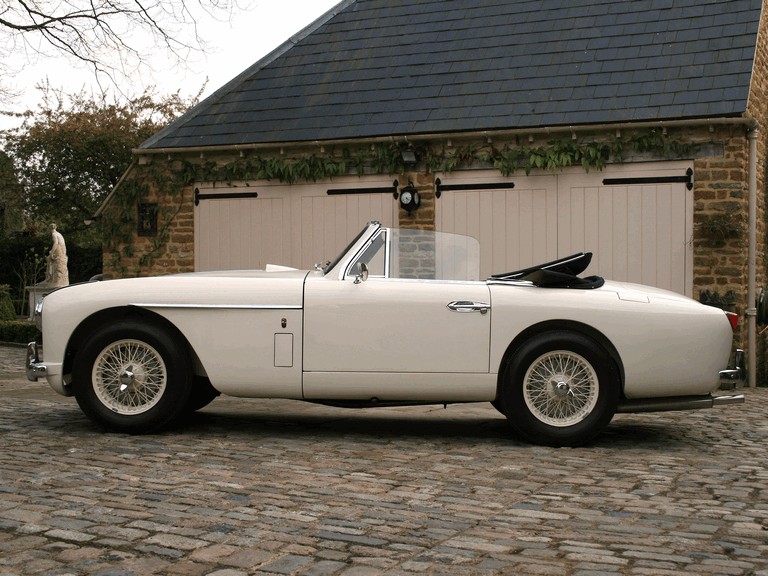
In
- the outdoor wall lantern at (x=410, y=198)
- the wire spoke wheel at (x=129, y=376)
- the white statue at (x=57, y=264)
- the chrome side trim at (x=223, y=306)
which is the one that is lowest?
the wire spoke wheel at (x=129, y=376)

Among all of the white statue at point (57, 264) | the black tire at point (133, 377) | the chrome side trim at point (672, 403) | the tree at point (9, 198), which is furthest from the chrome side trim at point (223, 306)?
the tree at point (9, 198)

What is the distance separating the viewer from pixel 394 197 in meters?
12.6

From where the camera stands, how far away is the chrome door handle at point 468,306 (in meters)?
6.37

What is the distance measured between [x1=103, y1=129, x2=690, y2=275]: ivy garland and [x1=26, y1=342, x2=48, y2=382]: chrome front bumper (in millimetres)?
6489

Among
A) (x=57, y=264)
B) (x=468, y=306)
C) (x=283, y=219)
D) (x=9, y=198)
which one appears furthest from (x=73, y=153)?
(x=468, y=306)

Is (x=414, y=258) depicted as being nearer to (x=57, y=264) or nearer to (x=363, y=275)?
(x=363, y=275)

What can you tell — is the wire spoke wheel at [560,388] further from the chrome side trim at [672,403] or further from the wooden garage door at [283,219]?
the wooden garage door at [283,219]

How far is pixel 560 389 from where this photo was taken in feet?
20.5

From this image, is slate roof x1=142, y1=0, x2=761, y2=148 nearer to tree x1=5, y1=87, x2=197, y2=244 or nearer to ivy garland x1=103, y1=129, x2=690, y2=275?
ivy garland x1=103, y1=129, x2=690, y2=275

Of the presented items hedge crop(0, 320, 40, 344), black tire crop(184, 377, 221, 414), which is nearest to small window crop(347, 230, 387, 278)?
black tire crop(184, 377, 221, 414)

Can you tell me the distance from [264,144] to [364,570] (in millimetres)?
9980

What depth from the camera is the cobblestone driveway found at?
370 centimetres

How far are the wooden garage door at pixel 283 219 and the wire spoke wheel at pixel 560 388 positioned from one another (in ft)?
21.4

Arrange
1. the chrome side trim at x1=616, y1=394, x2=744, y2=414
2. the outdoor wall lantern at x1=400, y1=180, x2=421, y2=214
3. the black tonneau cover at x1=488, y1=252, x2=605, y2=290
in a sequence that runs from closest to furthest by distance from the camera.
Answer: the chrome side trim at x1=616, y1=394, x2=744, y2=414
the black tonneau cover at x1=488, y1=252, x2=605, y2=290
the outdoor wall lantern at x1=400, y1=180, x2=421, y2=214
